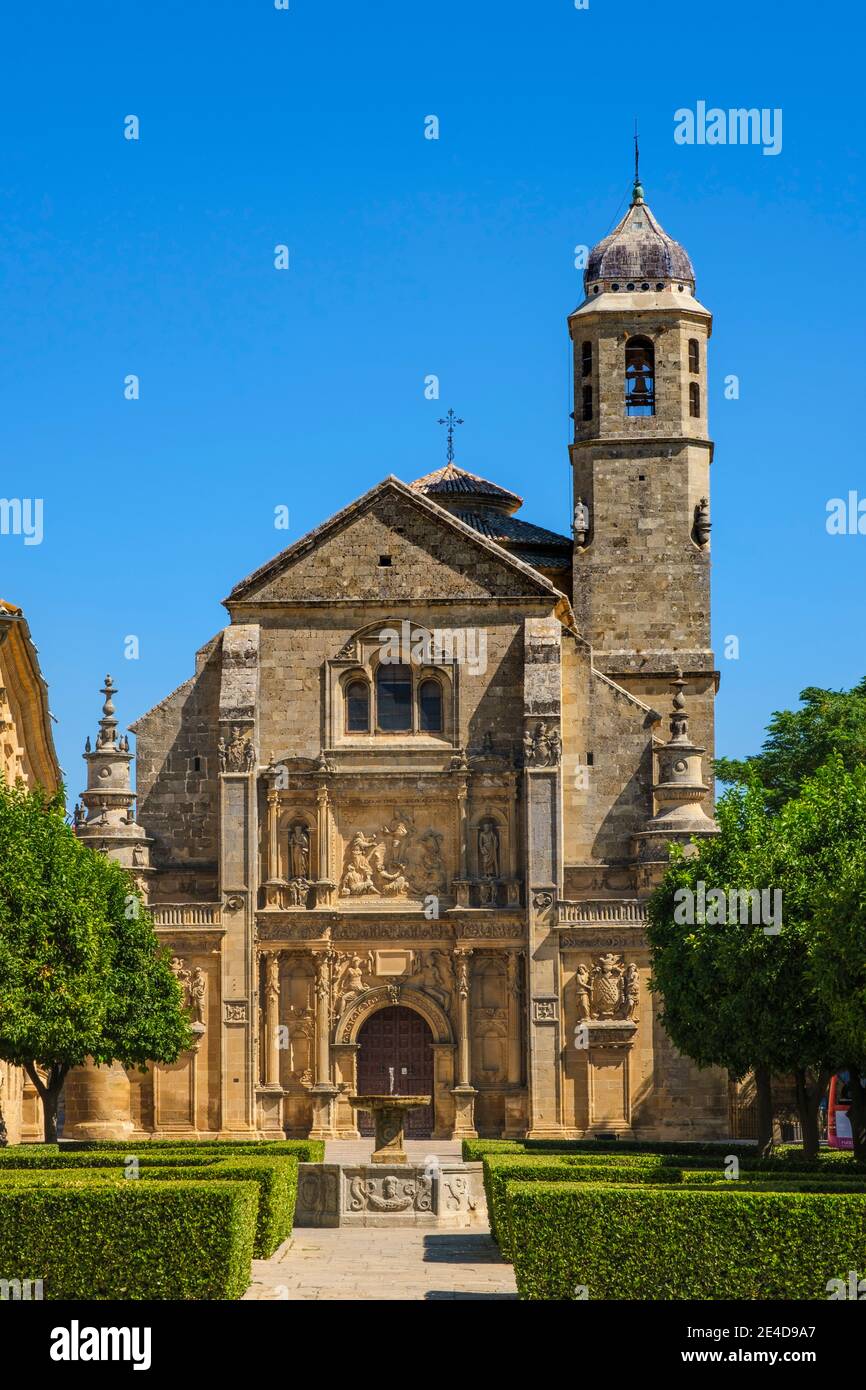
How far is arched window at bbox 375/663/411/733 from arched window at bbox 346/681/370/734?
1.08ft

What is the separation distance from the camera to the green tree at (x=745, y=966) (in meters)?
46.7

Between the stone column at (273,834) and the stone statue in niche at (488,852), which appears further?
the stone column at (273,834)

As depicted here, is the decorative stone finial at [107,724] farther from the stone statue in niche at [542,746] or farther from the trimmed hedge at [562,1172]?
the trimmed hedge at [562,1172]

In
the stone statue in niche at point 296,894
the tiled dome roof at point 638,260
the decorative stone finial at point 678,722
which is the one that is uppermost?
the tiled dome roof at point 638,260

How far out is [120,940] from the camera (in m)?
55.8

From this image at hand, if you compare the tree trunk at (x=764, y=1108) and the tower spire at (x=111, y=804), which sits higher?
the tower spire at (x=111, y=804)

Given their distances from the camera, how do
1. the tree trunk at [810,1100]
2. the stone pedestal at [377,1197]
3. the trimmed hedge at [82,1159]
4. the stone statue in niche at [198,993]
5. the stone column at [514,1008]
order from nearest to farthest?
the trimmed hedge at [82,1159], the stone pedestal at [377,1197], the tree trunk at [810,1100], the stone column at [514,1008], the stone statue in niche at [198,993]

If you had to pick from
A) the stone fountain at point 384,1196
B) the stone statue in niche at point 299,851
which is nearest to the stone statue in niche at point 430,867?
the stone statue in niche at point 299,851

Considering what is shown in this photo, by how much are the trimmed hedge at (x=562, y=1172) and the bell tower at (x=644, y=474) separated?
3111cm

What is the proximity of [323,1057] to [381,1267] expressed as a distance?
2937 centimetres

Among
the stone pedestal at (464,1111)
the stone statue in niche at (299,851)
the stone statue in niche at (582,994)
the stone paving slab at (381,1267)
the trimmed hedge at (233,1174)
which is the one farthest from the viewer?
the stone statue in niche at (299,851)

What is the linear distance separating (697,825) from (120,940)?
16.3 metres
